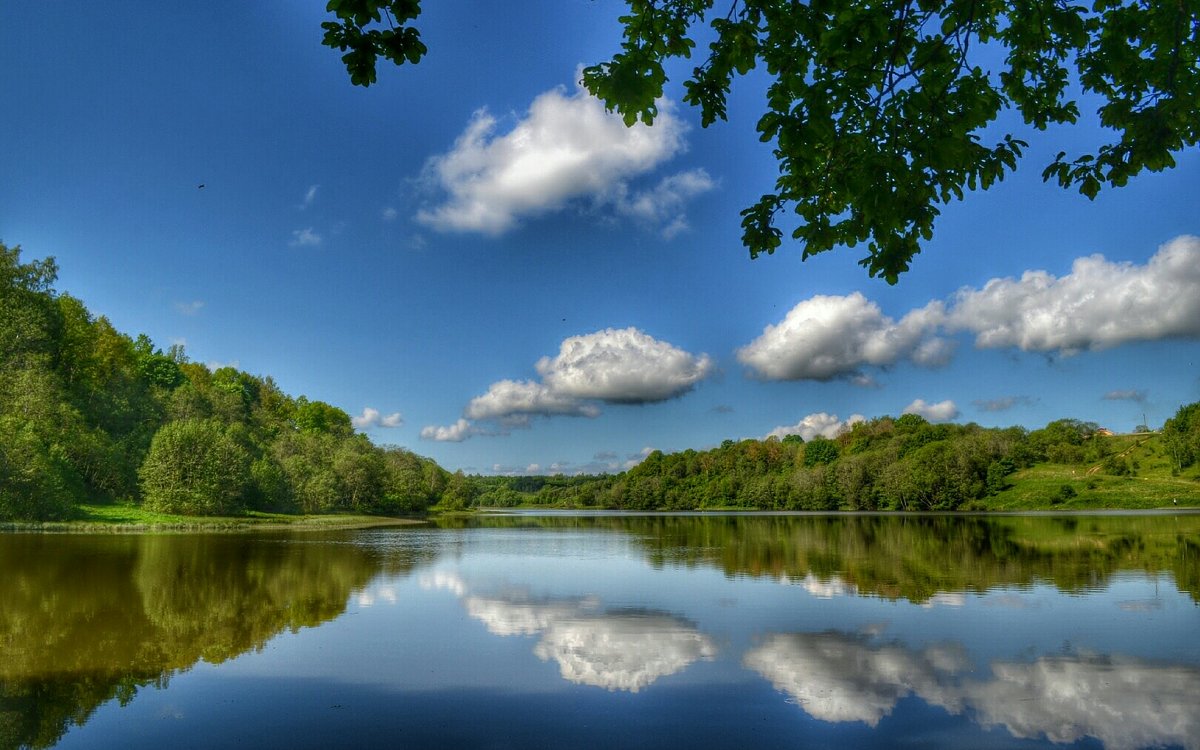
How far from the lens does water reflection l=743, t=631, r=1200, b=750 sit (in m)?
8.83

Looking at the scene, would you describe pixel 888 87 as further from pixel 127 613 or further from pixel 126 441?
Result: pixel 126 441

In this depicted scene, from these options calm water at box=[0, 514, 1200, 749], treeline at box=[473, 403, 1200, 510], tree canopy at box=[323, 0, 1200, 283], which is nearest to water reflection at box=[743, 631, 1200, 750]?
calm water at box=[0, 514, 1200, 749]

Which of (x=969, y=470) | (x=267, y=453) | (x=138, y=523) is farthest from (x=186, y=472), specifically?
(x=969, y=470)

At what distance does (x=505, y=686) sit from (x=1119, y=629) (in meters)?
11.8

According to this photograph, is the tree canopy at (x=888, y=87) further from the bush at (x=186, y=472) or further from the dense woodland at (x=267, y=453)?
the bush at (x=186, y=472)

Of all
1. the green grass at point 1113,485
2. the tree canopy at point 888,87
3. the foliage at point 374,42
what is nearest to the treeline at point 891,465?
the green grass at point 1113,485

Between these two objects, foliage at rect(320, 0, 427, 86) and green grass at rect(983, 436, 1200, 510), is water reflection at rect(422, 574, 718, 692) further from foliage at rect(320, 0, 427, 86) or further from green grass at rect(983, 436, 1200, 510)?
green grass at rect(983, 436, 1200, 510)

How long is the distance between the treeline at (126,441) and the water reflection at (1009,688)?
53845 mm

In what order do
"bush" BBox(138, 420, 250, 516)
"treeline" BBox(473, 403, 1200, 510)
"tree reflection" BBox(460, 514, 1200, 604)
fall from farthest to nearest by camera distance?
"treeline" BBox(473, 403, 1200, 510)
"bush" BBox(138, 420, 250, 516)
"tree reflection" BBox(460, 514, 1200, 604)

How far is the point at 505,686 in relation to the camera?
10.7 meters

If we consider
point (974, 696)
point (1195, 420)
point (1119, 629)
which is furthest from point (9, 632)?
point (1195, 420)

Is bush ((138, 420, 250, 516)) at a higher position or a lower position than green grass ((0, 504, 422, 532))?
higher

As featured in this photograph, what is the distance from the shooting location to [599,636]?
1439 centimetres

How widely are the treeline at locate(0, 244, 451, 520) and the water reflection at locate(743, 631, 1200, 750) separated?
53.8 metres
